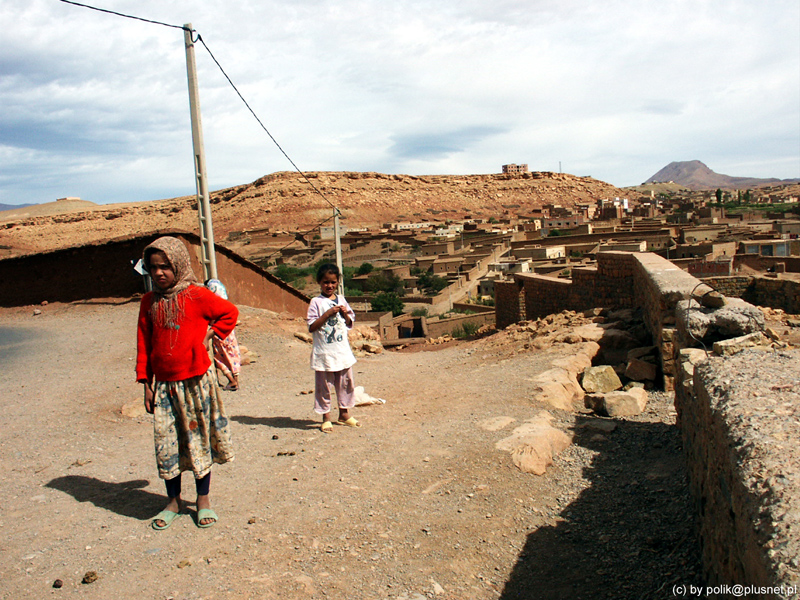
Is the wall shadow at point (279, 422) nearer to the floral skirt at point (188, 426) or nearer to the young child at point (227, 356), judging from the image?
the young child at point (227, 356)

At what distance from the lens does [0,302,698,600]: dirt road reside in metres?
2.87

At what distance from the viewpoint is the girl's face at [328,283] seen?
5.02 metres

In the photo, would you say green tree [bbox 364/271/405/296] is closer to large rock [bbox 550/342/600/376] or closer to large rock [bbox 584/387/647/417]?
large rock [bbox 550/342/600/376]

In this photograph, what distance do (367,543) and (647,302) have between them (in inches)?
239

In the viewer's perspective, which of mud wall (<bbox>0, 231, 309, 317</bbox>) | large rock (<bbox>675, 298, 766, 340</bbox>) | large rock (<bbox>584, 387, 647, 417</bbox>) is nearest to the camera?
large rock (<bbox>675, 298, 766, 340</bbox>)

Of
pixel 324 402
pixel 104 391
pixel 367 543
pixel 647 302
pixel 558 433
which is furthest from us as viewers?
pixel 647 302

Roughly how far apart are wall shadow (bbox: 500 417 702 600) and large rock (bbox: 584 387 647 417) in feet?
3.49

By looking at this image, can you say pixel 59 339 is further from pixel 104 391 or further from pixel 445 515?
pixel 445 515

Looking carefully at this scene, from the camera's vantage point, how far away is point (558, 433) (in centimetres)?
475

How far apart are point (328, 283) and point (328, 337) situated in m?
0.46

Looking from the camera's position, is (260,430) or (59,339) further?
(59,339)

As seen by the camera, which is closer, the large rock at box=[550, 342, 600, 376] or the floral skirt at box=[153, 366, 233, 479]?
the floral skirt at box=[153, 366, 233, 479]

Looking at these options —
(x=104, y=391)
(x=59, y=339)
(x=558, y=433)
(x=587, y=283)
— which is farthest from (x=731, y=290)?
(x=59, y=339)

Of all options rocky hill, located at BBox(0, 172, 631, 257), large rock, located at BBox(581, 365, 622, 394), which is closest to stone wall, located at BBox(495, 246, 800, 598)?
large rock, located at BBox(581, 365, 622, 394)
